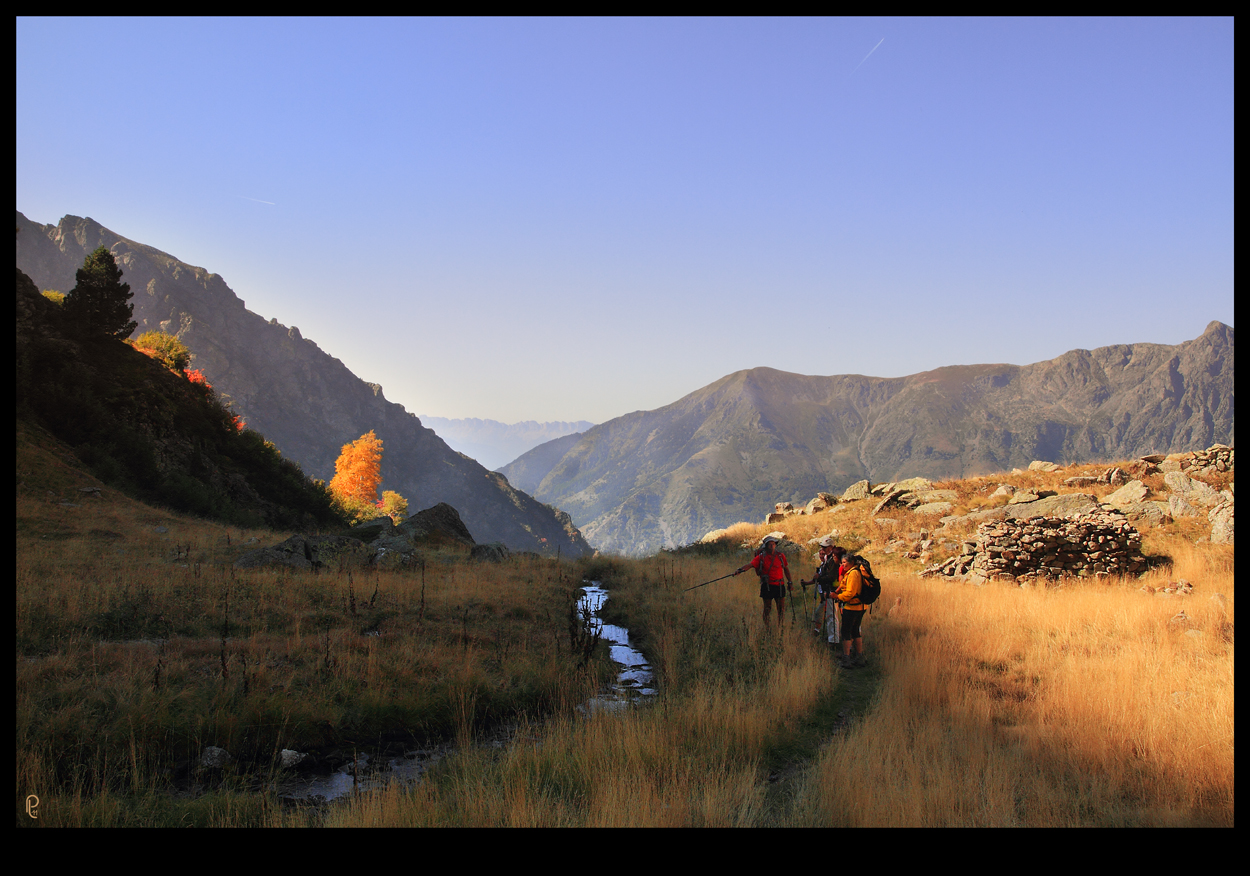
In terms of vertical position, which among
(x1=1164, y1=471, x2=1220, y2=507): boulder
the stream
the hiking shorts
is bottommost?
the stream

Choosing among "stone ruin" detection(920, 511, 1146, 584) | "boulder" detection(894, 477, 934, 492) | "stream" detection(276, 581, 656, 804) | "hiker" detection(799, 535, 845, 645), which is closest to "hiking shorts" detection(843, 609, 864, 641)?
"hiker" detection(799, 535, 845, 645)

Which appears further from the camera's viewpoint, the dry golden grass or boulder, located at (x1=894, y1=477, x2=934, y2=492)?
boulder, located at (x1=894, y1=477, x2=934, y2=492)

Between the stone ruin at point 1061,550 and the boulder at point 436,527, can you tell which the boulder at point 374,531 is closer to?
the boulder at point 436,527

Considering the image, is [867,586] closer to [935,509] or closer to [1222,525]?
[1222,525]

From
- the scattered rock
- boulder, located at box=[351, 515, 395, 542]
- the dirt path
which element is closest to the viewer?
the dirt path

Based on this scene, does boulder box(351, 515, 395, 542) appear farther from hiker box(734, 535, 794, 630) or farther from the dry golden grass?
the dry golden grass

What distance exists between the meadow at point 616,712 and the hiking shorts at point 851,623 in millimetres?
597

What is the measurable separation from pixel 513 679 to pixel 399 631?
2877mm

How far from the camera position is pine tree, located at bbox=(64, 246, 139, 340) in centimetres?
3144

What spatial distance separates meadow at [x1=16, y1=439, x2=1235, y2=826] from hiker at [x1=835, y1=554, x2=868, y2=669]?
1.60 ft

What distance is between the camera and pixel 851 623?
10.2 metres

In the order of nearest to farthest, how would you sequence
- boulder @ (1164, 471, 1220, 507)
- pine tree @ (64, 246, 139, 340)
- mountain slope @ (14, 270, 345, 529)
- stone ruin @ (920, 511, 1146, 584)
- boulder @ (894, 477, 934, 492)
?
stone ruin @ (920, 511, 1146, 584) → boulder @ (1164, 471, 1220, 507) → mountain slope @ (14, 270, 345, 529) → boulder @ (894, 477, 934, 492) → pine tree @ (64, 246, 139, 340)

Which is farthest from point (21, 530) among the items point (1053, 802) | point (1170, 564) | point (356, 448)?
point (356, 448)

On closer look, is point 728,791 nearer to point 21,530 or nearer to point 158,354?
point 21,530
